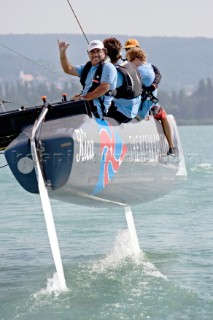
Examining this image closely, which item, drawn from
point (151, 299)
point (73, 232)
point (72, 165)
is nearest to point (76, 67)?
point (72, 165)

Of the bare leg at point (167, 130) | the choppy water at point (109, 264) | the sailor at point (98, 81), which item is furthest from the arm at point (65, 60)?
the choppy water at point (109, 264)

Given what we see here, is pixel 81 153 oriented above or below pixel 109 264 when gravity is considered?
above

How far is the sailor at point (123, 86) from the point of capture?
7.99m

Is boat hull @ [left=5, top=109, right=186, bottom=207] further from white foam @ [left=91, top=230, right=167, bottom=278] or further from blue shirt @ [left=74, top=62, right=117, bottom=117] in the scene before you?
white foam @ [left=91, top=230, right=167, bottom=278]

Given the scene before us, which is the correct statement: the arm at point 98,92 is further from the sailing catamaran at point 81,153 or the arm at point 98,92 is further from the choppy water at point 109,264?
the choppy water at point 109,264

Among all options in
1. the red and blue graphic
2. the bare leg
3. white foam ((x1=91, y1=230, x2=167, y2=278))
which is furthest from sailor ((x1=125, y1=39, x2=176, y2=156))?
white foam ((x1=91, y1=230, x2=167, y2=278))

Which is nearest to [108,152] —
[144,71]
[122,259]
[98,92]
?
[98,92]

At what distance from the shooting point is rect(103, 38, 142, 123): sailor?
26.2 feet

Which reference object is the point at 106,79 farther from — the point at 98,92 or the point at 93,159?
the point at 93,159

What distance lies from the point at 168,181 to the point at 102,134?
2.44 metres

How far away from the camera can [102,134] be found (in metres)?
7.35

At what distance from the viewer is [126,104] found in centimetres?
813

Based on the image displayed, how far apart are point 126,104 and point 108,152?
0.80 meters

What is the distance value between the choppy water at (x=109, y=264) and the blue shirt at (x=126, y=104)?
137cm
